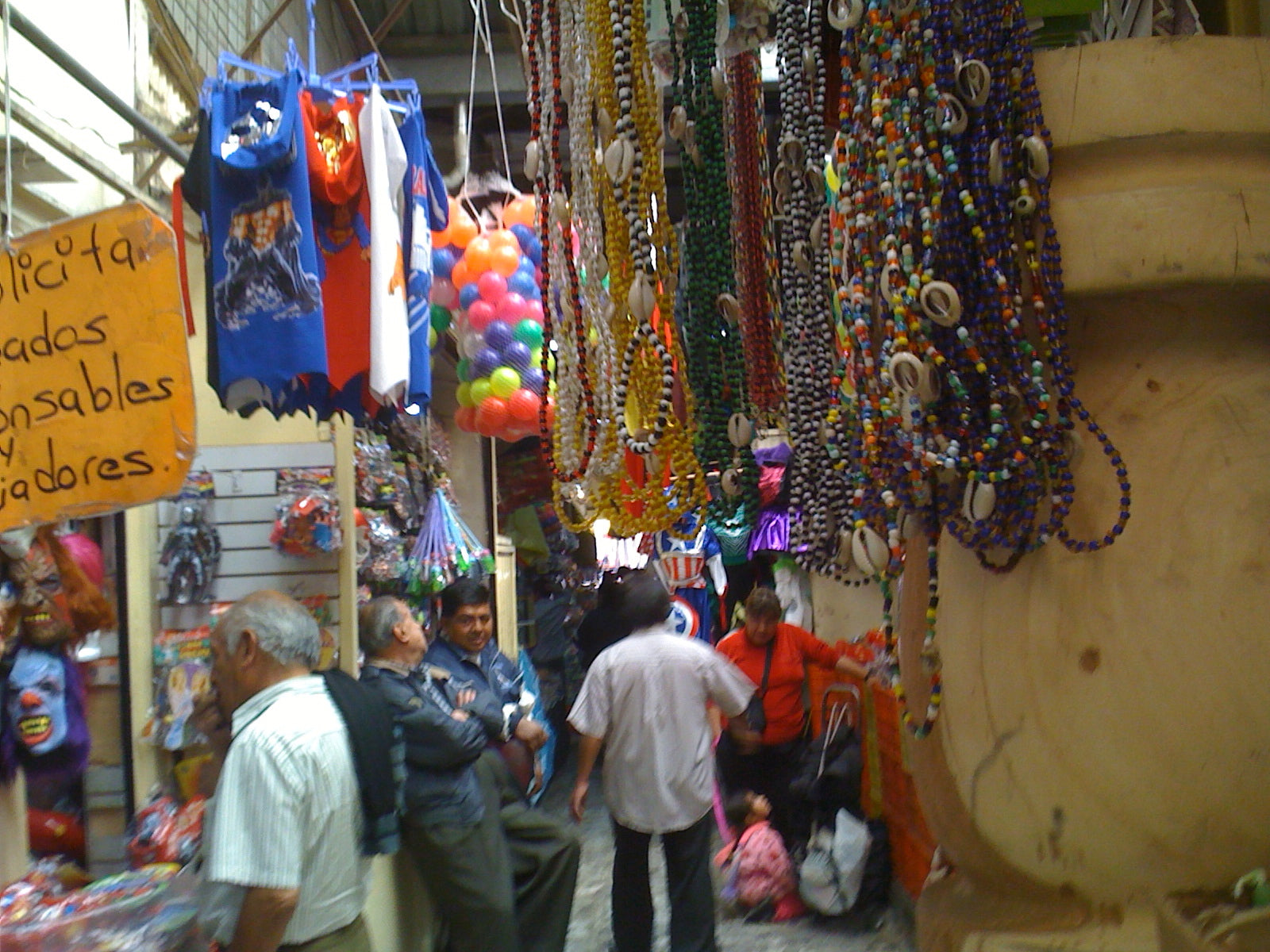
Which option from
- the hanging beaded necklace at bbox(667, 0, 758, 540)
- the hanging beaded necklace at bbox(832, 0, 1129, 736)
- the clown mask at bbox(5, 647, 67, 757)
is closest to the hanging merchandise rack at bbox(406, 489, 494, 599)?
the clown mask at bbox(5, 647, 67, 757)

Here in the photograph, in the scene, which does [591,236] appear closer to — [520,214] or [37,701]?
[37,701]

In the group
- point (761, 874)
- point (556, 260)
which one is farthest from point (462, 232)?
point (761, 874)

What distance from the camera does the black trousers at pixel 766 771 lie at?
16.5 ft

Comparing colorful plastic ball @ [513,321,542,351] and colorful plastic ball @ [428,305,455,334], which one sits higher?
colorful plastic ball @ [428,305,455,334]

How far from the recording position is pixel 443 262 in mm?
3844

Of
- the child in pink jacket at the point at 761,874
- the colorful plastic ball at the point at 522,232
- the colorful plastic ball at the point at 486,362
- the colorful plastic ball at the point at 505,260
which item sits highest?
the colorful plastic ball at the point at 522,232

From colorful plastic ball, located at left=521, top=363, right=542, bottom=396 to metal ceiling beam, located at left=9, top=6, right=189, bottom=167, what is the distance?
1.30 metres

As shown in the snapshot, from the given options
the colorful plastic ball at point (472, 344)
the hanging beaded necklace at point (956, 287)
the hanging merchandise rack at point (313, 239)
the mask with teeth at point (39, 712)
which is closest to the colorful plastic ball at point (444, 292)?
the colorful plastic ball at point (472, 344)

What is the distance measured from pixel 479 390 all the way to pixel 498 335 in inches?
10.1

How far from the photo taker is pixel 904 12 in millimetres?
882

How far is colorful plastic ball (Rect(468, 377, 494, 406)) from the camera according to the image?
12.5 ft

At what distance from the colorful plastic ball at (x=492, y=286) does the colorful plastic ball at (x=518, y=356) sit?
0.56 feet

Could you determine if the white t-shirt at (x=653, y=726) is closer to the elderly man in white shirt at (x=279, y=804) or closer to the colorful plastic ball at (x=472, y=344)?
the colorful plastic ball at (x=472, y=344)

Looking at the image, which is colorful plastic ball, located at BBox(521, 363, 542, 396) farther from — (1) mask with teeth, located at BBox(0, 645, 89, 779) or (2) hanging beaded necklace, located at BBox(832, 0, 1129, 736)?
(2) hanging beaded necklace, located at BBox(832, 0, 1129, 736)
